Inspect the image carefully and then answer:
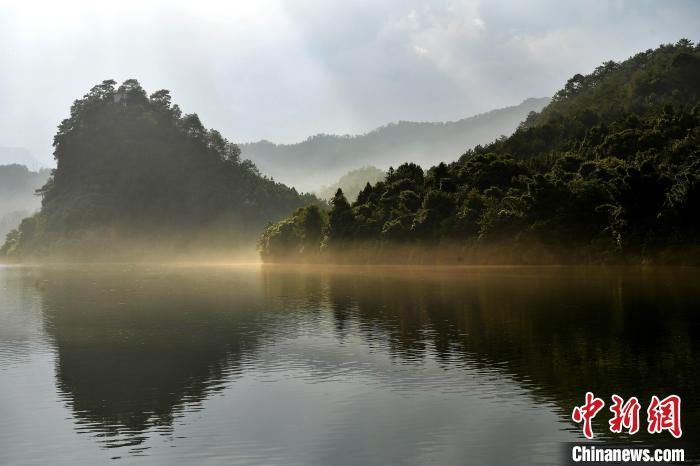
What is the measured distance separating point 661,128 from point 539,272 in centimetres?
5028

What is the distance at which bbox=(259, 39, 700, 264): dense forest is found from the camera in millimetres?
95562

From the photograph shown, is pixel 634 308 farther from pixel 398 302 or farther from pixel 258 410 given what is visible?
pixel 258 410

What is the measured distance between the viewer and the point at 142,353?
36656 mm

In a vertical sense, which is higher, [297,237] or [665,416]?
[297,237]

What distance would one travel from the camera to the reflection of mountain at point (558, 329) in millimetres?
26812

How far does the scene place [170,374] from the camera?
101 feet

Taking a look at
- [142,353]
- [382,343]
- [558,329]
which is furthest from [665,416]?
[142,353]

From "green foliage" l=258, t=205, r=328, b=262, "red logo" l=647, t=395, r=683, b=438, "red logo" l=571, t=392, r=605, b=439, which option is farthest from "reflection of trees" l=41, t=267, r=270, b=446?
"green foliage" l=258, t=205, r=328, b=262

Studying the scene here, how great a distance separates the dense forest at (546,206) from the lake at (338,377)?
4006cm

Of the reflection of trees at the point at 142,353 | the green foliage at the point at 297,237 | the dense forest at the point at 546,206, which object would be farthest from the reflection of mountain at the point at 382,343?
the green foliage at the point at 297,237

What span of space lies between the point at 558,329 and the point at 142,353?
22013 mm

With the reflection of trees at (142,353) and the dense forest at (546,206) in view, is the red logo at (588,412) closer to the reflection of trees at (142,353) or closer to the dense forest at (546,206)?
the reflection of trees at (142,353)

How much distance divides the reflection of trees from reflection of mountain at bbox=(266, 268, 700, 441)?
7736 mm

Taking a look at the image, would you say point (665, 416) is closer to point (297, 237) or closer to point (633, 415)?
point (633, 415)
